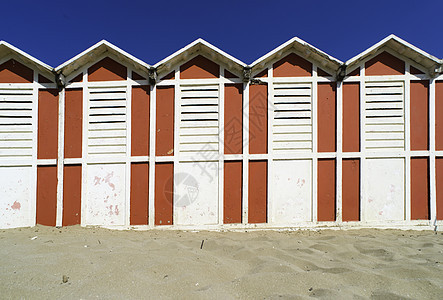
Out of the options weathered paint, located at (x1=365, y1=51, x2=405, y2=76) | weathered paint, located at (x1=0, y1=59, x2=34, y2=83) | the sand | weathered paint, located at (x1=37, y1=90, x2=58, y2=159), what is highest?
weathered paint, located at (x1=365, y1=51, x2=405, y2=76)

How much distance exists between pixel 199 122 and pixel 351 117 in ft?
11.4

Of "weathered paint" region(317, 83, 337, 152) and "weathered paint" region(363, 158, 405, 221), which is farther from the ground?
"weathered paint" region(317, 83, 337, 152)

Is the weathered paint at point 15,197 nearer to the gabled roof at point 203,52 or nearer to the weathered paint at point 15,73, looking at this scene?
the weathered paint at point 15,73

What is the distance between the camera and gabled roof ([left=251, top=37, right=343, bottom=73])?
16.3 ft

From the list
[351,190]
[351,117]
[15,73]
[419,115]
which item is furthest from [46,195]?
[419,115]

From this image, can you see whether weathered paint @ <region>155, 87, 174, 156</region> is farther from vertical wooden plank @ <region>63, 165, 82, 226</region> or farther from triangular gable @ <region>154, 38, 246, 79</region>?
vertical wooden plank @ <region>63, 165, 82, 226</region>

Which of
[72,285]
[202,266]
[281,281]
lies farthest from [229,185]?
[72,285]

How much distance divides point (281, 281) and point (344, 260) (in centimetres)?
127

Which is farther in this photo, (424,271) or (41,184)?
(41,184)

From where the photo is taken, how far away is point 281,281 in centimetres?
245

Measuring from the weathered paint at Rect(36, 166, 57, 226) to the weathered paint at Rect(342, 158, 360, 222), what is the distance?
6462mm

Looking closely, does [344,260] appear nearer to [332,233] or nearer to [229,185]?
[332,233]

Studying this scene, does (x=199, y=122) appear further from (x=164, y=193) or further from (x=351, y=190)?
(x=351, y=190)

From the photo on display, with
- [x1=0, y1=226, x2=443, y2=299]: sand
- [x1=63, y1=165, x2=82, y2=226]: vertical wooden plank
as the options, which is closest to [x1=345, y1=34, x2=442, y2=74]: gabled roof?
[x1=0, y1=226, x2=443, y2=299]: sand
